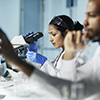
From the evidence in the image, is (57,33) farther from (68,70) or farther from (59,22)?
(68,70)

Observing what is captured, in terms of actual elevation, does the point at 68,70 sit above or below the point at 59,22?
below

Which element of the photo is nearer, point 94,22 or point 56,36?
point 94,22

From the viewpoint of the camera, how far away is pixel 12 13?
4.43 meters

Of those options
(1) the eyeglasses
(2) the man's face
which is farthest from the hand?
(1) the eyeglasses

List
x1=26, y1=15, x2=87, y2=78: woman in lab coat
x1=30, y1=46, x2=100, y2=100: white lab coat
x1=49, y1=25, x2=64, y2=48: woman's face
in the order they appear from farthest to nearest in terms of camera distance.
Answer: x1=49, y1=25, x2=64, y2=48: woman's face < x1=26, y1=15, x2=87, y2=78: woman in lab coat < x1=30, y1=46, x2=100, y2=100: white lab coat

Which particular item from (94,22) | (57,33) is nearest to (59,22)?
(57,33)

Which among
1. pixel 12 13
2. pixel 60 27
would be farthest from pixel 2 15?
pixel 60 27

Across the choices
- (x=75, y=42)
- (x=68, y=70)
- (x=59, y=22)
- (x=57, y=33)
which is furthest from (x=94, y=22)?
(x=57, y=33)

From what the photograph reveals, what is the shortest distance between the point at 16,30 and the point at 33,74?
3944 mm

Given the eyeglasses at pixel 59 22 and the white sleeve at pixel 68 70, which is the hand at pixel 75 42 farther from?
the eyeglasses at pixel 59 22

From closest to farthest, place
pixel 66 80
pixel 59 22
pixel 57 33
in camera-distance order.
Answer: pixel 66 80, pixel 59 22, pixel 57 33

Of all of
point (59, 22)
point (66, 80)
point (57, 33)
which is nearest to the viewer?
point (66, 80)

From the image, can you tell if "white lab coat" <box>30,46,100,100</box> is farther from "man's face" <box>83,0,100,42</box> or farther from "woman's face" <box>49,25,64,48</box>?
"woman's face" <box>49,25,64,48</box>

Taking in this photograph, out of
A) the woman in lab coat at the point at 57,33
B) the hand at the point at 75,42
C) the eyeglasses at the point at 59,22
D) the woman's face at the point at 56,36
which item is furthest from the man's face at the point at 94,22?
the woman's face at the point at 56,36
